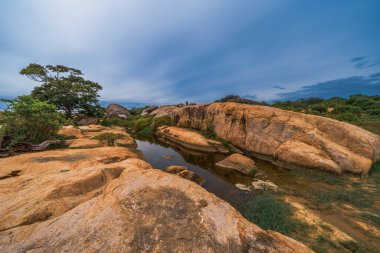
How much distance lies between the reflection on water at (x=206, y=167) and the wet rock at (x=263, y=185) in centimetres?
50

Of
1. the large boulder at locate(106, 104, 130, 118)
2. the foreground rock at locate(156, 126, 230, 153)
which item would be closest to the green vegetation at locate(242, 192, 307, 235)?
the foreground rock at locate(156, 126, 230, 153)

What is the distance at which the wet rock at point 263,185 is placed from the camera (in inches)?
364

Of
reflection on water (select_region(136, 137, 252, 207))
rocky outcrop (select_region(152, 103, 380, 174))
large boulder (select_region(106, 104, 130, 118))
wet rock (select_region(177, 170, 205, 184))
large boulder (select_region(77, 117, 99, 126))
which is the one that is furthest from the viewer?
large boulder (select_region(106, 104, 130, 118))

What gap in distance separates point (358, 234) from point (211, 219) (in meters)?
5.53

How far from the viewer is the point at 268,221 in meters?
6.58

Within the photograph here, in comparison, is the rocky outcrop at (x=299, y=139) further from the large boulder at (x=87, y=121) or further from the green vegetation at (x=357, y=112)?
the large boulder at (x=87, y=121)

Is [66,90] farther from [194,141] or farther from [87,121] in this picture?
[194,141]

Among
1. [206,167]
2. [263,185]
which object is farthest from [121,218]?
[206,167]

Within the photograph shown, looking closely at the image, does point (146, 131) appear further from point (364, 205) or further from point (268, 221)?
point (364, 205)

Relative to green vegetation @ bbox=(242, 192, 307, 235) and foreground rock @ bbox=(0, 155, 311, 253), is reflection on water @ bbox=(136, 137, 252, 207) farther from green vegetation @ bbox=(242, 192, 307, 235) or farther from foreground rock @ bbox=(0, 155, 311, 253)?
foreground rock @ bbox=(0, 155, 311, 253)

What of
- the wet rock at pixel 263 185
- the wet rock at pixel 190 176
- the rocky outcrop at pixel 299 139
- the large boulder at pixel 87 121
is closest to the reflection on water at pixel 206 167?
→ the wet rock at pixel 190 176

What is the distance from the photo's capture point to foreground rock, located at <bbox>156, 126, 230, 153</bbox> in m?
17.0

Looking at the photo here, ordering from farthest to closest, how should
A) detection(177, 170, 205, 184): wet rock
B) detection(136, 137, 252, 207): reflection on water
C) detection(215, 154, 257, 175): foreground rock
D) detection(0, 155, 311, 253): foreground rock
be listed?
detection(215, 154, 257, 175): foreground rock, detection(177, 170, 205, 184): wet rock, detection(136, 137, 252, 207): reflection on water, detection(0, 155, 311, 253): foreground rock

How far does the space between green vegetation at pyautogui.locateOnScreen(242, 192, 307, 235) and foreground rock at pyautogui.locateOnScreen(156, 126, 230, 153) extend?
8.71 meters
